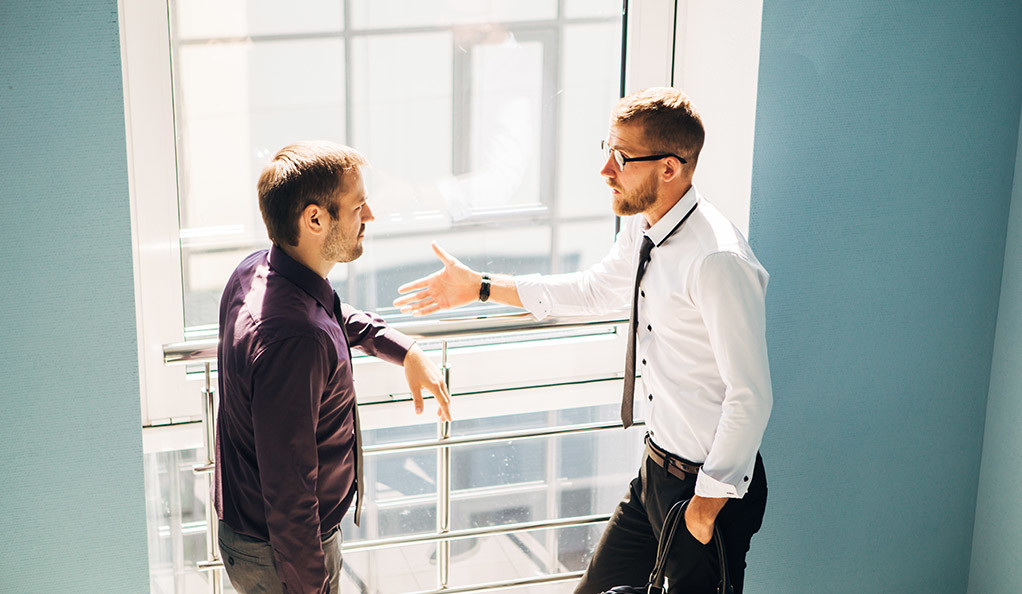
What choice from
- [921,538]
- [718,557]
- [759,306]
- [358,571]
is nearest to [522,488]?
[358,571]

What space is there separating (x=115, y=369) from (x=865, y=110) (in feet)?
6.17

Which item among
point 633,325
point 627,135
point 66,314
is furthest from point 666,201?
point 66,314

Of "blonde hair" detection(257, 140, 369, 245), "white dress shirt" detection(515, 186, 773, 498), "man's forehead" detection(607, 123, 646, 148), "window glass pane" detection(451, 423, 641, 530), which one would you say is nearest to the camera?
"blonde hair" detection(257, 140, 369, 245)

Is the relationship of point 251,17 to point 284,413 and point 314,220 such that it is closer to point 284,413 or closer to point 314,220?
point 314,220

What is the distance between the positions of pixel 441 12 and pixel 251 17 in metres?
0.45

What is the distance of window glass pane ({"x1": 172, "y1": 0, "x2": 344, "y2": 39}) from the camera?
2.13 m

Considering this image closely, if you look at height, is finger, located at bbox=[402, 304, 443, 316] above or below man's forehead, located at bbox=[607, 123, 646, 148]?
below

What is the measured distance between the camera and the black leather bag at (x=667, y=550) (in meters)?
1.85

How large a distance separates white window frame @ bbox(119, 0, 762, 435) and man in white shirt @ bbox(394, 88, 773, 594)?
0.43 metres

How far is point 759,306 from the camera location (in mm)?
1824

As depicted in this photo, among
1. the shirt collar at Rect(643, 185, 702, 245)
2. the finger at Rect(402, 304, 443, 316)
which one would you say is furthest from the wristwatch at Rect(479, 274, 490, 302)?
the shirt collar at Rect(643, 185, 702, 245)

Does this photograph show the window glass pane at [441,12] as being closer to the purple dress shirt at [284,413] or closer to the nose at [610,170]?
the nose at [610,170]

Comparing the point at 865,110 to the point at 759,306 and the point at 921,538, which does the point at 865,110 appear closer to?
the point at 759,306

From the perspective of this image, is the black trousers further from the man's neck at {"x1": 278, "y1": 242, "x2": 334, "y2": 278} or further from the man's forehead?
the man's neck at {"x1": 278, "y1": 242, "x2": 334, "y2": 278}
